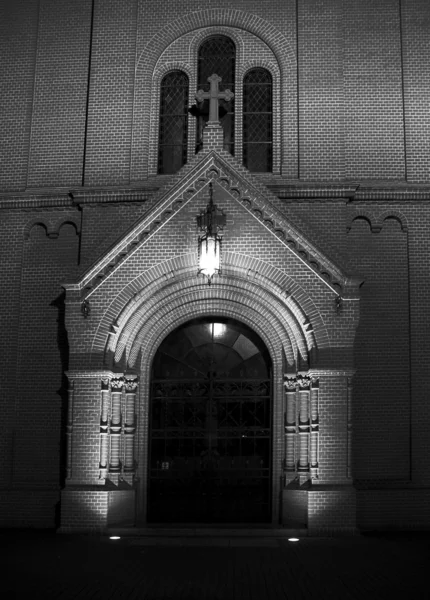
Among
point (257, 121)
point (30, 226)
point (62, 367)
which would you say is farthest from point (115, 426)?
point (257, 121)

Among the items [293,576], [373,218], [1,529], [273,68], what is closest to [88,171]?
[273,68]

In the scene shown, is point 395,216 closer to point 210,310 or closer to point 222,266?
point 222,266

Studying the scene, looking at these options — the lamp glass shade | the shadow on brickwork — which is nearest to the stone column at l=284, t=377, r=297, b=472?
the lamp glass shade

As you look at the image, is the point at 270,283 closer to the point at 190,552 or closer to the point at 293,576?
the point at 190,552

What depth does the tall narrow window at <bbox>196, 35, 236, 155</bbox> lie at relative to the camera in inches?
741

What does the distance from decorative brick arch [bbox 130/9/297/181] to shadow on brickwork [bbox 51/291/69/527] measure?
10.1 feet

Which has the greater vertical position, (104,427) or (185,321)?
(185,321)

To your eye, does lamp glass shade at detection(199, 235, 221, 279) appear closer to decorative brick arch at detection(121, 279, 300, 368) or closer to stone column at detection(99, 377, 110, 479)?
decorative brick arch at detection(121, 279, 300, 368)

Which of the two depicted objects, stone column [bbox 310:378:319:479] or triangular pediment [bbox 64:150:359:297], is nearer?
stone column [bbox 310:378:319:479]

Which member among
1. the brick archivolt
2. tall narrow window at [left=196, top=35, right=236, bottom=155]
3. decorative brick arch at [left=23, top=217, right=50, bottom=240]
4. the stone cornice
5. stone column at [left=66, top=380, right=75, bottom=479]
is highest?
tall narrow window at [left=196, top=35, right=236, bottom=155]

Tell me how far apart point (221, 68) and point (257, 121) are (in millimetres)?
1481

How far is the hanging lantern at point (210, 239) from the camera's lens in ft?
52.4

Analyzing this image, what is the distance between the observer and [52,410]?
696 inches

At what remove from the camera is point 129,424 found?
54.3 ft
